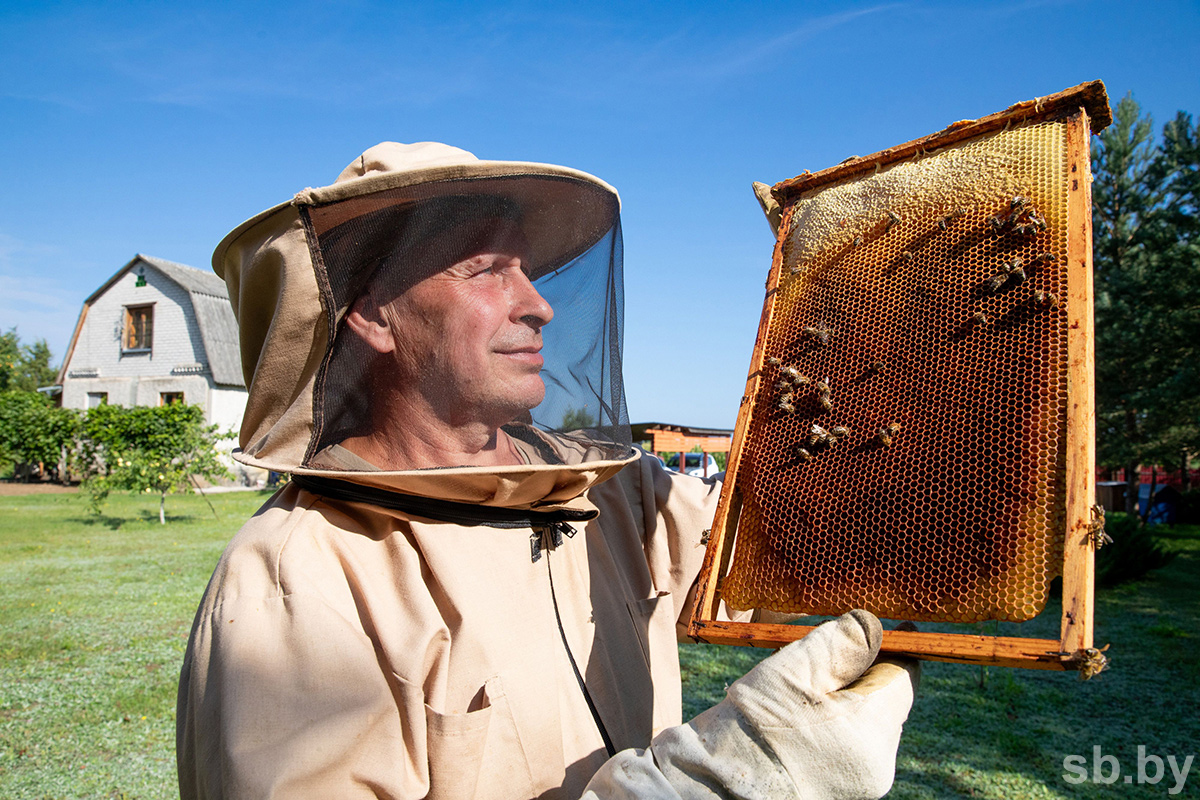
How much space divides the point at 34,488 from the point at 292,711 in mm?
28737

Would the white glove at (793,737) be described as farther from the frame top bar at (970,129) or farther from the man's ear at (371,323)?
the frame top bar at (970,129)

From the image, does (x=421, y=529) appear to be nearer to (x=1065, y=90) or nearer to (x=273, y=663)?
(x=273, y=663)

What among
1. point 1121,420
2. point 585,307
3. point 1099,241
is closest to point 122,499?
point 585,307

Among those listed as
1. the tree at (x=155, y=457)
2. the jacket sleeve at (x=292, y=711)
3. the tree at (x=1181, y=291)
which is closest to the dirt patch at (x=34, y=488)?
the tree at (x=155, y=457)

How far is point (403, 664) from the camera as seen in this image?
1467mm

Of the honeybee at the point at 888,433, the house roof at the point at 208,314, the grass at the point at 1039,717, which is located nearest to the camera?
the honeybee at the point at 888,433

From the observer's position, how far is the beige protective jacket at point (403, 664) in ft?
4.46

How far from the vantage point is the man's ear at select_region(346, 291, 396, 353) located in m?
1.90

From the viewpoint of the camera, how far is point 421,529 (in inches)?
64.5

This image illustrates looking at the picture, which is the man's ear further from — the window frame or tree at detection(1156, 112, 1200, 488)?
the window frame

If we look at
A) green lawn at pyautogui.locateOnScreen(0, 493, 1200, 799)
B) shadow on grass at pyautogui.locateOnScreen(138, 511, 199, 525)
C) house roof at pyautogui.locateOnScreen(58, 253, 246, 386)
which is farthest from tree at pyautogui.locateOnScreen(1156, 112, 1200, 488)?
house roof at pyautogui.locateOnScreen(58, 253, 246, 386)

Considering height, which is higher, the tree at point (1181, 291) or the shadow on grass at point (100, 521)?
the tree at point (1181, 291)

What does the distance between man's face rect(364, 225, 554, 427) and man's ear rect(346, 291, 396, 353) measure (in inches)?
0.6

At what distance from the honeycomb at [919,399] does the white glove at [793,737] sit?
0.85 ft
